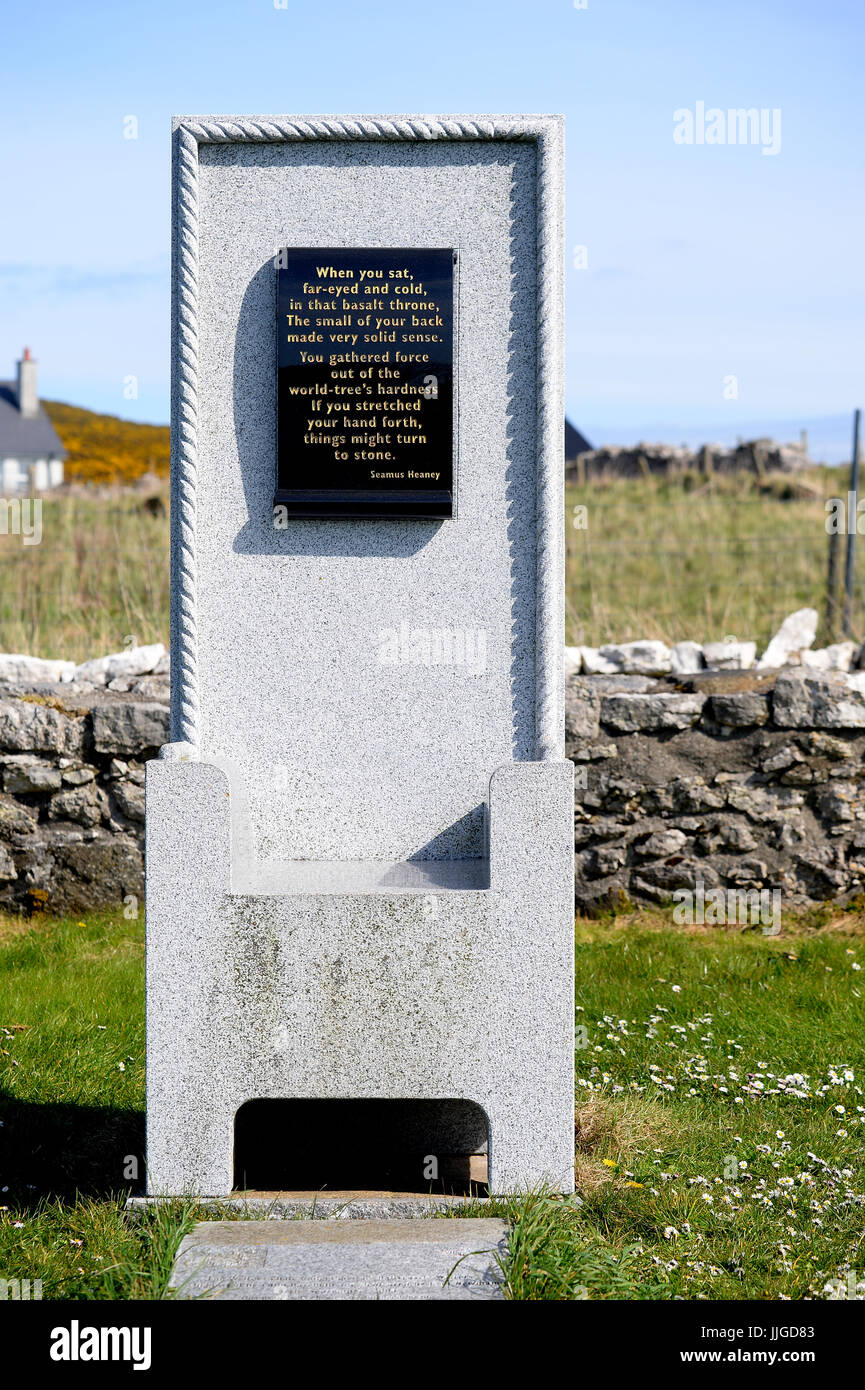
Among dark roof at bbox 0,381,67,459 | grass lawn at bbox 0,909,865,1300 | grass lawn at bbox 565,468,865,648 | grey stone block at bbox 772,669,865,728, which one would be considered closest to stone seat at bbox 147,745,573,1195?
grass lawn at bbox 0,909,865,1300

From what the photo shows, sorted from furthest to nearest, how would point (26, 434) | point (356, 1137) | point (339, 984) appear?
1. point (26, 434)
2. point (356, 1137)
3. point (339, 984)

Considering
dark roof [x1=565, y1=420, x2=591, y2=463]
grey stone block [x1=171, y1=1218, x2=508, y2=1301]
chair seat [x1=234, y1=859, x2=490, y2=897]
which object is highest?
dark roof [x1=565, y1=420, x2=591, y2=463]

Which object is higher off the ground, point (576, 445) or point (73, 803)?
point (576, 445)

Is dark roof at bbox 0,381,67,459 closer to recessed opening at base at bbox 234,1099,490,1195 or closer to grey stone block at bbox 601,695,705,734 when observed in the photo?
grey stone block at bbox 601,695,705,734

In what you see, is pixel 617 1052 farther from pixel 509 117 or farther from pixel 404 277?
pixel 509 117

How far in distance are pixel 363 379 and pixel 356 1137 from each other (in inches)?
97.0

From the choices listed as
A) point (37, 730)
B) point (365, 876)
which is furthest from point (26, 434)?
point (365, 876)

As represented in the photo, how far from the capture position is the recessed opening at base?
12.9ft

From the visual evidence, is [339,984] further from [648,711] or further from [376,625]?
[648,711]

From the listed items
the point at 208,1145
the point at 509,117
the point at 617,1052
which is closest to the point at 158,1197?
the point at 208,1145

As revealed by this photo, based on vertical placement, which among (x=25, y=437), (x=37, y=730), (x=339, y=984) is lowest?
(x=339, y=984)

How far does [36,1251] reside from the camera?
3215mm

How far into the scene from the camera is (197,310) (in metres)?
3.65

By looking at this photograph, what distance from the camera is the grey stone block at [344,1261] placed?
282cm
